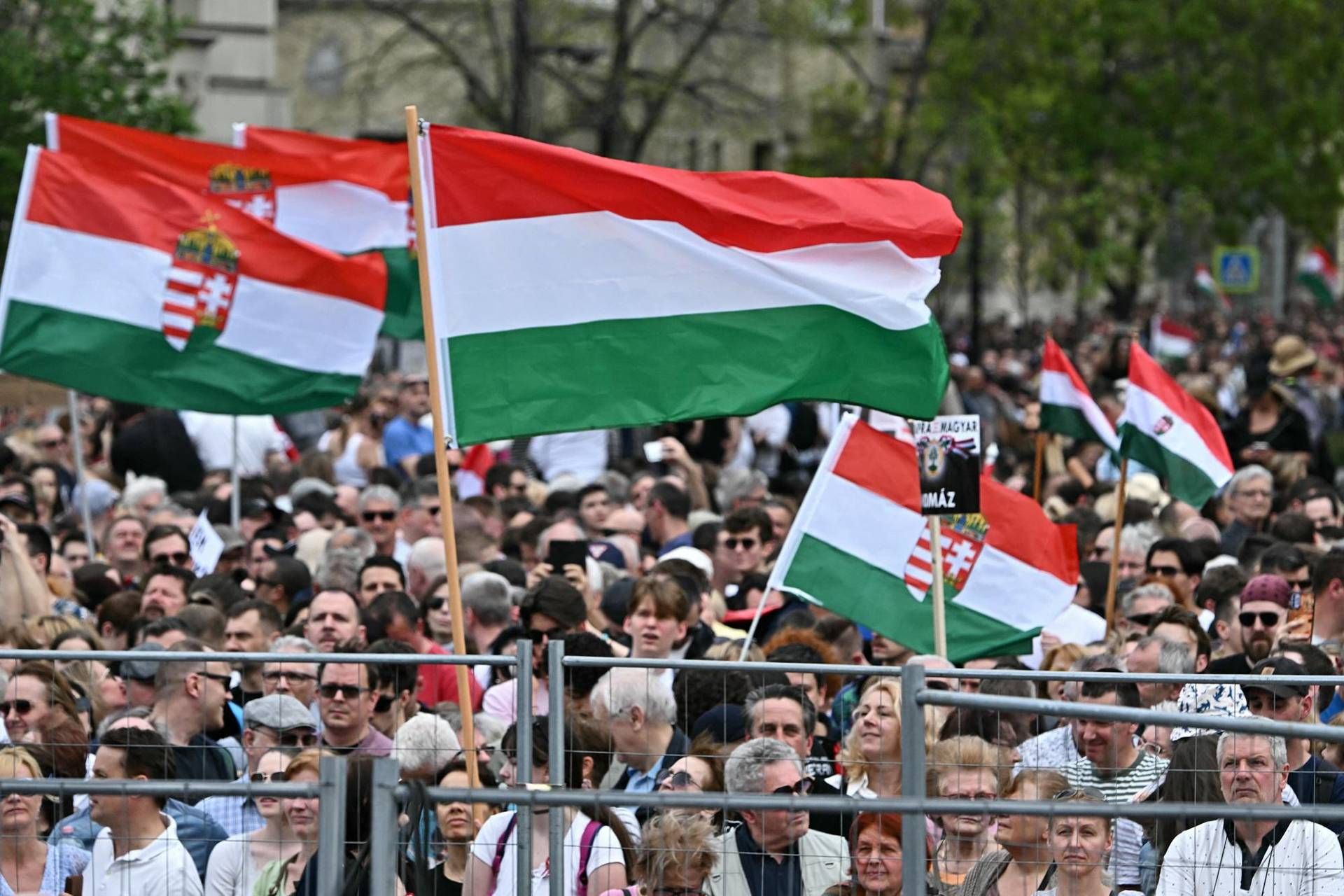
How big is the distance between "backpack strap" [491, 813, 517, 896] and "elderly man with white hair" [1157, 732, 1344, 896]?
1.68 metres

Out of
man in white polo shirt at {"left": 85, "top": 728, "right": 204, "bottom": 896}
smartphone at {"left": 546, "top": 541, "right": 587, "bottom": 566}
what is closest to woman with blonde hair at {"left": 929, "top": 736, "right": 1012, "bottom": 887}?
man in white polo shirt at {"left": 85, "top": 728, "right": 204, "bottom": 896}

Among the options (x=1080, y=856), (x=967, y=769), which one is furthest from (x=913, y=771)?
(x=967, y=769)

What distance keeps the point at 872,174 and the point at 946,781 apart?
105 ft

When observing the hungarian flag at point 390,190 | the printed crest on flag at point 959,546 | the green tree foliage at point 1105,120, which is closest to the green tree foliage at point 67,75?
the hungarian flag at point 390,190

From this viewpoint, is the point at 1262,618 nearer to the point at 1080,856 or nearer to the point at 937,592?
the point at 937,592

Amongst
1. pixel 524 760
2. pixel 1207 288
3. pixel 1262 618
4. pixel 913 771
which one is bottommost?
pixel 524 760

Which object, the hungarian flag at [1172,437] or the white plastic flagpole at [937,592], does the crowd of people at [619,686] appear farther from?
the white plastic flagpole at [937,592]

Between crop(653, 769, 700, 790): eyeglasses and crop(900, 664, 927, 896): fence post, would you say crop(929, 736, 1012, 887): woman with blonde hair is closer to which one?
crop(653, 769, 700, 790): eyeglasses

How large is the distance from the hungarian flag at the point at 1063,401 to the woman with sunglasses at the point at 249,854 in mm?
9080

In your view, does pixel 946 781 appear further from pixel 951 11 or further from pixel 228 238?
pixel 951 11

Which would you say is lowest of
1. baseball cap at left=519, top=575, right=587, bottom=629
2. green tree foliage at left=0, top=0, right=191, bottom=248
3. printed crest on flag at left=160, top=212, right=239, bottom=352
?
baseball cap at left=519, top=575, right=587, bottom=629

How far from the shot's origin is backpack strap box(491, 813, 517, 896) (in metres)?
6.41

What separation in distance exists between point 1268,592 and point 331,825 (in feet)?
20.7

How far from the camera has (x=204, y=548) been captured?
523 inches
